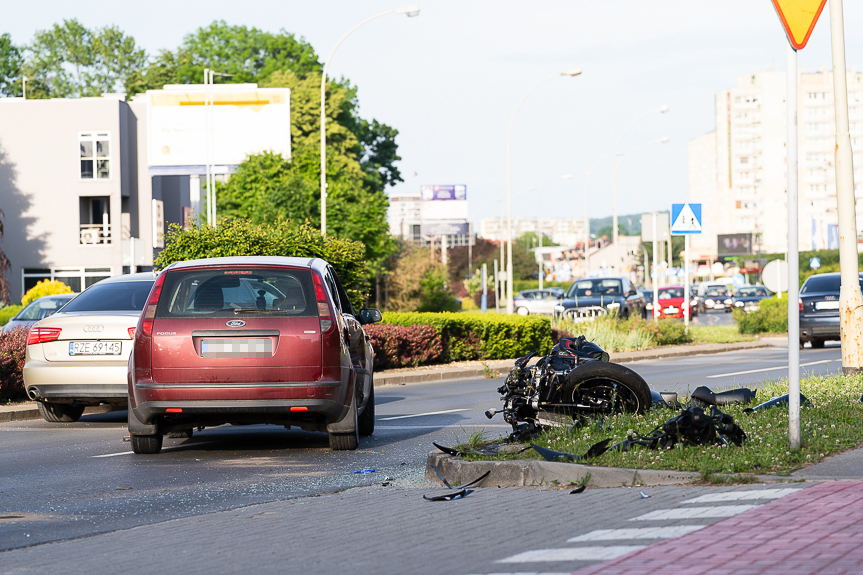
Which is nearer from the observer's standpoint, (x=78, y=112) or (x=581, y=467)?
(x=581, y=467)

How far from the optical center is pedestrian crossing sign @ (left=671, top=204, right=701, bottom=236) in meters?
25.8

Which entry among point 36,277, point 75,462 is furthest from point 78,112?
point 75,462

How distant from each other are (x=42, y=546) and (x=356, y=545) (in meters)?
1.73

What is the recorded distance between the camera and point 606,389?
8.85m

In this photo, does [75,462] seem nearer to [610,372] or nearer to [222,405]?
[222,405]

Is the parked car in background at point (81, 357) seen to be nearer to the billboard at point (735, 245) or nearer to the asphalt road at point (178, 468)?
the asphalt road at point (178, 468)

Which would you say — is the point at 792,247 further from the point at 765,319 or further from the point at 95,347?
the point at 765,319

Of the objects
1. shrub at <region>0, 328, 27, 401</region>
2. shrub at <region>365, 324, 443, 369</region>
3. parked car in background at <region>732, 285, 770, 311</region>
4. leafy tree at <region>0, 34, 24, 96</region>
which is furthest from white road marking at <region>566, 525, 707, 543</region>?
leafy tree at <region>0, 34, 24, 96</region>

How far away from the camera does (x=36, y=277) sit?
173 ft

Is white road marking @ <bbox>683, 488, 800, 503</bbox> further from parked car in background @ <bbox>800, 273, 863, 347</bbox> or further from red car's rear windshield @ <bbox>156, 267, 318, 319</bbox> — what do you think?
parked car in background @ <bbox>800, 273, 863, 347</bbox>

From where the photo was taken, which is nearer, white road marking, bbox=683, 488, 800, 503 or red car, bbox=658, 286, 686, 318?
white road marking, bbox=683, 488, 800, 503

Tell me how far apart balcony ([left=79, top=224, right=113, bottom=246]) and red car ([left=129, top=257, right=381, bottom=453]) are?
45869mm

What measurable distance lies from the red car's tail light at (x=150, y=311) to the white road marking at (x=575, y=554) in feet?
15.4

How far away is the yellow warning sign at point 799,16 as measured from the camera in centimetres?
711
